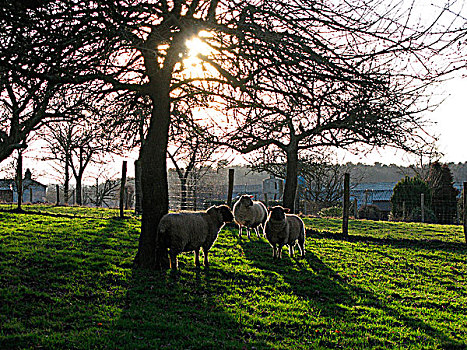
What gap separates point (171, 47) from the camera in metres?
8.39

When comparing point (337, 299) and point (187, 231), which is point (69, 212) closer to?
point (187, 231)

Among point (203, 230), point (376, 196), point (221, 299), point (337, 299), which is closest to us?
point (221, 299)

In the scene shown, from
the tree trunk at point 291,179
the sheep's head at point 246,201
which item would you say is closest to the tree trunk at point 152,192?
the sheep's head at point 246,201

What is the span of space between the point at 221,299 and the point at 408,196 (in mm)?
28285

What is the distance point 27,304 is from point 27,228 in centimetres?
738

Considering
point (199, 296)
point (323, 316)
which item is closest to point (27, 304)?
point (199, 296)

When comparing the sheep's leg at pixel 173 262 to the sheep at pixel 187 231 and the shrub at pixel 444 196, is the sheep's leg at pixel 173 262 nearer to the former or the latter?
the sheep at pixel 187 231

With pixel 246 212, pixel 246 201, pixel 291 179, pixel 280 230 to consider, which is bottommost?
pixel 280 230

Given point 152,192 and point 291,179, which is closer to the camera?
point 152,192

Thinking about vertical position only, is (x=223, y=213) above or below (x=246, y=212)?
above

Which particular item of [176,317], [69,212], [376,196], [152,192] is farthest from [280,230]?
[376,196]

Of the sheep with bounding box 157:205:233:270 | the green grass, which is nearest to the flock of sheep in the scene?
the sheep with bounding box 157:205:233:270

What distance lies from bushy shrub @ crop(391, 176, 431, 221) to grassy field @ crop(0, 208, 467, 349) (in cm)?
1919

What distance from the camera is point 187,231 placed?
30.5 ft
